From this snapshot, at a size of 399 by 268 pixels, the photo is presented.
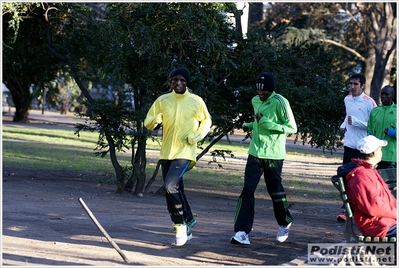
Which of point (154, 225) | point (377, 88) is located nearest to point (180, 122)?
point (154, 225)

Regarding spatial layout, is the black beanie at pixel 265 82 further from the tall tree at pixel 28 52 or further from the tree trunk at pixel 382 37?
the tree trunk at pixel 382 37

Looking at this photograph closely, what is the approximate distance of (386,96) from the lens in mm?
9812

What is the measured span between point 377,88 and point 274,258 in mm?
31437

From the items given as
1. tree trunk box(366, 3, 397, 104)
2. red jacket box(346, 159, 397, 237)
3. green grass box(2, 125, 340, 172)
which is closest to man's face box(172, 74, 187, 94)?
red jacket box(346, 159, 397, 237)

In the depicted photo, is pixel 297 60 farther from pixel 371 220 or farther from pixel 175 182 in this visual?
pixel 371 220

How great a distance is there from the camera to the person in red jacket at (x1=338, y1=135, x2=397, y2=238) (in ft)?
21.4

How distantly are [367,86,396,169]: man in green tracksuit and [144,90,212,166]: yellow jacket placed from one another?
2.49 metres

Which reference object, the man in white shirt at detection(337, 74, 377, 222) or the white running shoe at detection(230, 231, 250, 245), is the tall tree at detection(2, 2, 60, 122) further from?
the white running shoe at detection(230, 231, 250, 245)

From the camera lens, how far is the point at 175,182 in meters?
8.60

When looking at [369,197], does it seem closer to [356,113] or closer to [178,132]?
[178,132]

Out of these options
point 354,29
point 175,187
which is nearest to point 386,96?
point 175,187

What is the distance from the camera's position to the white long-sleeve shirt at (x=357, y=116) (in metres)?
10.6

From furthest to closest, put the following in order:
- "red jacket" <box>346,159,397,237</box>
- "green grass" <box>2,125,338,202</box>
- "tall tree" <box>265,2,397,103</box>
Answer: "tall tree" <box>265,2,397,103</box> → "green grass" <box>2,125,338,202</box> → "red jacket" <box>346,159,397,237</box>

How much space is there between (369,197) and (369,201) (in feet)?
0.11
